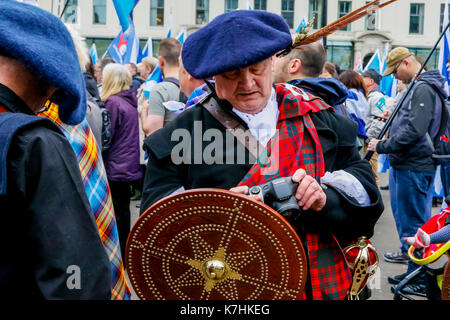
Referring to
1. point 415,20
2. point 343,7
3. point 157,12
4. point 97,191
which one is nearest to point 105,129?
point 97,191

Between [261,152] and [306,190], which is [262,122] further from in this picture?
[306,190]

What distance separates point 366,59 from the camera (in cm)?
3506

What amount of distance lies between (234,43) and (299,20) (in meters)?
34.4

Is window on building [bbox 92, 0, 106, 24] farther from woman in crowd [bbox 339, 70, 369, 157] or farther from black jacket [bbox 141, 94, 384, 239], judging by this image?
black jacket [bbox 141, 94, 384, 239]

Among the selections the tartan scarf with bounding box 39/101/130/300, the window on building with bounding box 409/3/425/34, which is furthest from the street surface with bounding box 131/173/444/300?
the window on building with bounding box 409/3/425/34

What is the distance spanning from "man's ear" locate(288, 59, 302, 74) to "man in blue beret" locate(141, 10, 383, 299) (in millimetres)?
1572

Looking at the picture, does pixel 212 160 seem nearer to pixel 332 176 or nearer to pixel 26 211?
pixel 332 176

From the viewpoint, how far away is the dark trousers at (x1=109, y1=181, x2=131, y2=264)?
16.7 ft

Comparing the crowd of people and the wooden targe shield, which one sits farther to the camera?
the wooden targe shield

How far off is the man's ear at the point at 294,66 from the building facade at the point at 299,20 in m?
30.9

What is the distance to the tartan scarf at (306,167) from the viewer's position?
182cm

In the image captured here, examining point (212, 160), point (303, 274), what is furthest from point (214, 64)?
point (303, 274)

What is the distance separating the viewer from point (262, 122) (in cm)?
194
